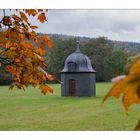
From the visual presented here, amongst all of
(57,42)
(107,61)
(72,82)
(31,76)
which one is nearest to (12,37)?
(31,76)

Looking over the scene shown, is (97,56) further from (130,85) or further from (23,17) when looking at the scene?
(130,85)

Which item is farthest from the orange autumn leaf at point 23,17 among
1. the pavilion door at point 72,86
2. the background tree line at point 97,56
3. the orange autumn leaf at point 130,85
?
the orange autumn leaf at point 130,85

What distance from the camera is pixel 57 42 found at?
1.69 meters

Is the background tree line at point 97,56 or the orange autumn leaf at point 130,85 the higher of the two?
the background tree line at point 97,56

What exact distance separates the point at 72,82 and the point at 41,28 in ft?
1.39

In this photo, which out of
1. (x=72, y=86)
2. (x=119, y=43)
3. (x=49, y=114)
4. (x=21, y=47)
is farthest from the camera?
(x=49, y=114)

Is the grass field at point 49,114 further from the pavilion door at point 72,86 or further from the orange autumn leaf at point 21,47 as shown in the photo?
the orange autumn leaf at point 21,47

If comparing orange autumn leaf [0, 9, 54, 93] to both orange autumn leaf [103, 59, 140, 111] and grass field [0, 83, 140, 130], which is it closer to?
grass field [0, 83, 140, 130]

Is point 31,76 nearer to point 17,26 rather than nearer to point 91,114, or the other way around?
point 17,26

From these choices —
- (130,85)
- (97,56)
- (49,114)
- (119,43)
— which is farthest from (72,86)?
(130,85)

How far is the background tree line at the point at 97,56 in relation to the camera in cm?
162

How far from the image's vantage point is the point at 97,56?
5.90ft

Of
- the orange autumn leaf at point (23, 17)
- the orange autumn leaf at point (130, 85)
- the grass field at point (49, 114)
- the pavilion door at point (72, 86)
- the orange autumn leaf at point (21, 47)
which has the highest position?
the orange autumn leaf at point (23, 17)

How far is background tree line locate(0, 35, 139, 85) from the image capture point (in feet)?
5.31
